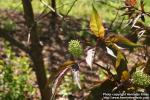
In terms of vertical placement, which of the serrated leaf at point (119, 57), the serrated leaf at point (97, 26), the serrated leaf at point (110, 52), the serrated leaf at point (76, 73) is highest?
the serrated leaf at point (97, 26)

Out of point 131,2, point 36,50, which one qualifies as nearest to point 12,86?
point 36,50

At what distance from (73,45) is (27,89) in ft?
7.66

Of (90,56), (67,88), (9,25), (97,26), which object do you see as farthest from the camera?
(9,25)

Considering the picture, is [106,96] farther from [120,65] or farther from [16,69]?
[16,69]

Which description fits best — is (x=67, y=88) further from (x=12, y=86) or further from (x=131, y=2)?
(x=131, y=2)

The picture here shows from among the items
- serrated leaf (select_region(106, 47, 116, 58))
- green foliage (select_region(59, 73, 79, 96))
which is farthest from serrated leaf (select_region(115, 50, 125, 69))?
green foliage (select_region(59, 73, 79, 96))

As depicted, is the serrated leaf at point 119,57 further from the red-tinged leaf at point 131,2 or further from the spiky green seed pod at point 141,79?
the red-tinged leaf at point 131,2

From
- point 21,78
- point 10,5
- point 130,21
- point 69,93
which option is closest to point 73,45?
point 130,21

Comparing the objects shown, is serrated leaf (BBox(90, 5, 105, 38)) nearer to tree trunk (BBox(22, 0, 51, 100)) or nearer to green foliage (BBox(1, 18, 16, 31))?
tree trunk (BBox(22, 0, 51, 100))

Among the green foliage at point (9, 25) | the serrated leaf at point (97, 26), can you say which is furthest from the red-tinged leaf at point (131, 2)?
the green foliage at point (9, 25)

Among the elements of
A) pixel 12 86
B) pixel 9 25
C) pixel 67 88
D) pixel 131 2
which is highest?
pixel 9 25

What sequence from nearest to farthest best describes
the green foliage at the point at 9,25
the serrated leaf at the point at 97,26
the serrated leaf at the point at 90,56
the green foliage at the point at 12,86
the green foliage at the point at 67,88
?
the serrated leaf at the point at 90,56
the serrated leaf at the point at 97,26
the green foliage at the point at 12,86
the green foliage at the point at 67,88
the green foliage at the point at 9,25

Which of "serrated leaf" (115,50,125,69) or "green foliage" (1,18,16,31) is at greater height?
"green foliage" (1,18,16,31)

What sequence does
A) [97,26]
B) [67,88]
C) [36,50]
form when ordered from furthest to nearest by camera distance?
[67,88] < [36,50] < [97,26]
